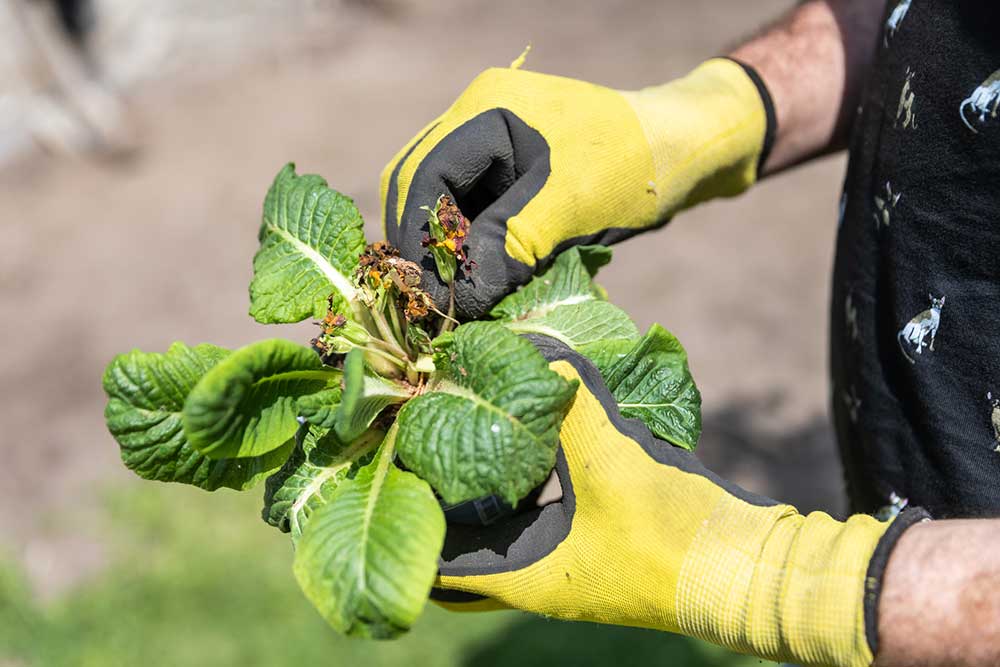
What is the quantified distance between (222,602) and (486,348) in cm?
317

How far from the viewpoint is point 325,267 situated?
7.04ft

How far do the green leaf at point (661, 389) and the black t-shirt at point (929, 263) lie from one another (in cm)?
53

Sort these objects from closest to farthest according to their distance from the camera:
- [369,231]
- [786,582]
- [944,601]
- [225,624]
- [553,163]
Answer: [944,601], [786,582], [553,163], [225,624], [369,231]

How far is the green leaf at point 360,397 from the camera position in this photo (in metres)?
1.64

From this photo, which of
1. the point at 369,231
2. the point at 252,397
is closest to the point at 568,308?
the point at 252,397

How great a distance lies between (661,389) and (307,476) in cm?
79

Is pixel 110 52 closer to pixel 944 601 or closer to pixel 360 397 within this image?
pixel 360 397

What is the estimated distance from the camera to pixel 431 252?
6.75 feet

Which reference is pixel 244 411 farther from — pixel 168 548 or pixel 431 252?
pixel 168 548

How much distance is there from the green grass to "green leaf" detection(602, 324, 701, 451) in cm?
238

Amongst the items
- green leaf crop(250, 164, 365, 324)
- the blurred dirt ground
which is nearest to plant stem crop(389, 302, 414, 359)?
green leaf crop(250, 164, 365, 324)

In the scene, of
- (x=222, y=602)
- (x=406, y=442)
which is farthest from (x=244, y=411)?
(x=222, y=602)

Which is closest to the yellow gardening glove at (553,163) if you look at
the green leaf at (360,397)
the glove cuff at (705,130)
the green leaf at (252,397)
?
the glove cuff at (705,130)

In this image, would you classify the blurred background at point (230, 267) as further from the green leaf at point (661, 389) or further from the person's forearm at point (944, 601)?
the person's forearm at point (944, 601)
